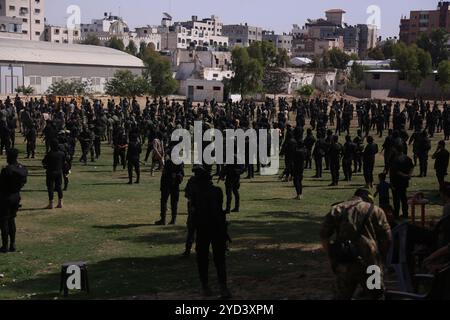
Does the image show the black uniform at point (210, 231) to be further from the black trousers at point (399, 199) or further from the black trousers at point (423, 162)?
the black trousers at point (423, 162)

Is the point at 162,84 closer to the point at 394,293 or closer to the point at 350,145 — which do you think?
the point at 350,145

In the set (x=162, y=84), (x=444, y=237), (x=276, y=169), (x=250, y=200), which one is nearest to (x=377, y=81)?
(x=162, y=84)

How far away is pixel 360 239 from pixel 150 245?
5.58 meters

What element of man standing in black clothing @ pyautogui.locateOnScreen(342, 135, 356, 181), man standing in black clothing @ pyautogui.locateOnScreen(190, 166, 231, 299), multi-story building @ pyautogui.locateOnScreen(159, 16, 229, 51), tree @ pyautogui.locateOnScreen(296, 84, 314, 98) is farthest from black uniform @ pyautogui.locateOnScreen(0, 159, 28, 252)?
multi-story building @ pyautogui.locateOnScreen(159, 16, 229, 51)

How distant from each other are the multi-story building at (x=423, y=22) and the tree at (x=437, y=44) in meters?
26.4

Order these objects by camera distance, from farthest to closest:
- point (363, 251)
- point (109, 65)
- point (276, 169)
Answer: point (109, 65)
point (276, 169)
point (363, 251)

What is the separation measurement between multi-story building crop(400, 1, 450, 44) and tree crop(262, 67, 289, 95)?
5473 cm

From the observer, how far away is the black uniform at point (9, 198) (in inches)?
390

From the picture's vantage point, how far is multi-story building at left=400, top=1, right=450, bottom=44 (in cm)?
11856

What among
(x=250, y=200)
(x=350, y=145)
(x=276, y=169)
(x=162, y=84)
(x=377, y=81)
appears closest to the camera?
(x=250, y=200)

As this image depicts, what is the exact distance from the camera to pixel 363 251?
5.75 m

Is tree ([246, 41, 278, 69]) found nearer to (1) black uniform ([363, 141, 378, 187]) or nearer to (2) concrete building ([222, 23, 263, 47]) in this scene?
(1) black uniform ([363, 141, 378, 187])

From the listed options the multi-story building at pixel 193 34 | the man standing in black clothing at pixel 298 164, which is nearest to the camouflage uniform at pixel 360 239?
the man standing in black clothing at pixel 298 164

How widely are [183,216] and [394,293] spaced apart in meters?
7.58
